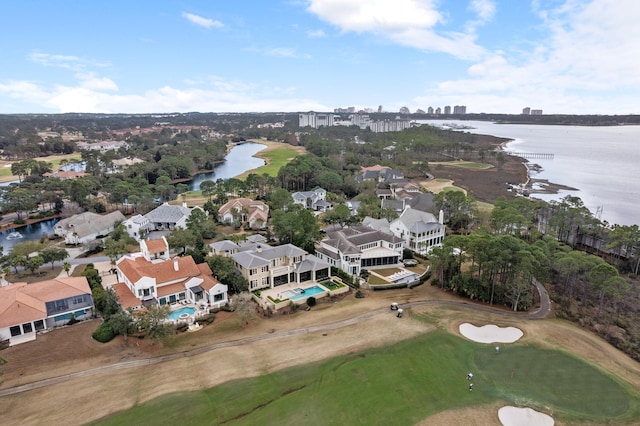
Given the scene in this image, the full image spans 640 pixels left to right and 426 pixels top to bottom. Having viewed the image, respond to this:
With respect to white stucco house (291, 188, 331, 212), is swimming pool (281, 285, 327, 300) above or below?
below

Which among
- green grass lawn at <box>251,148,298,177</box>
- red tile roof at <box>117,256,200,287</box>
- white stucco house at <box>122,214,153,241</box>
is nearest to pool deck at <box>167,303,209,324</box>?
red tile roof at <box>117,256,200,287</box>

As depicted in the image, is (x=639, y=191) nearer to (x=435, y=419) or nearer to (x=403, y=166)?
(x=403, y=166)

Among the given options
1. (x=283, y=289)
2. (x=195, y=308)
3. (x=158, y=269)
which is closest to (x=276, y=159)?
(x=283, y=289)

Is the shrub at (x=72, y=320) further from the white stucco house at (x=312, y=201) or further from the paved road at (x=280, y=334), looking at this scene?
the white stucco house at (x=312, y=201)

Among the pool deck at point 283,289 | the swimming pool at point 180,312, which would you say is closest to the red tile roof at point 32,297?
the swimming pool at point 180,312

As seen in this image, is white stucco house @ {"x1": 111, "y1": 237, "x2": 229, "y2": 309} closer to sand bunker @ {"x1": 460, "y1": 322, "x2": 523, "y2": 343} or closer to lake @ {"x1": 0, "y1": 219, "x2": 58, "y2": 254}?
sand bunker @ {"x1": 460, "y1": 322, "x2": 523, "y2": 343}

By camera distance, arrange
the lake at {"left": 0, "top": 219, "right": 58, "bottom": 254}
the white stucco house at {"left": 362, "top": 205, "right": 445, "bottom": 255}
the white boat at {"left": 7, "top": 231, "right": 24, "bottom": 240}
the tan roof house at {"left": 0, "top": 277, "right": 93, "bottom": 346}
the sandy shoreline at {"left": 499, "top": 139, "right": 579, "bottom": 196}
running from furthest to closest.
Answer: the sandy shoreline at {"left": 499, "top": 139, "right": 579, "bottom": 196} → the white boat at {"left": 7, "top": 231, "right": 24, "bottom": 240} → the lake at {"left": 0, "top": 219, "right": 58, "bottom": 254} → the white stucco house at {"left": 362, "top": 205, "right": 445, "bottom": 255} → the tan roof house at {"left": 0, "top": 277, "right": 93, "bottom": 346}
